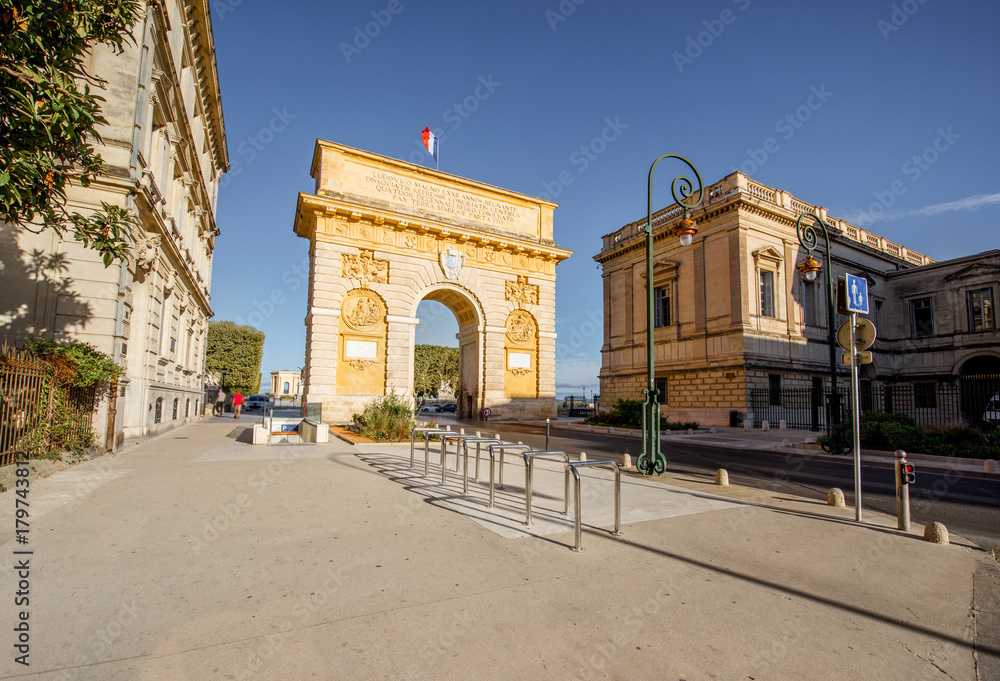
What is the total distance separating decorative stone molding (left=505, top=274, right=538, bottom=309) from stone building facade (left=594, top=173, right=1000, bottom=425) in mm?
9519

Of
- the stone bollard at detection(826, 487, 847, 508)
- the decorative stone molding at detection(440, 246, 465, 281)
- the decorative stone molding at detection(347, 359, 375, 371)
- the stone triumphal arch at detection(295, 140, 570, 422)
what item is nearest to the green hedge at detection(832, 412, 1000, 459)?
the stone bollard at detection(826, 487, 847, 508)

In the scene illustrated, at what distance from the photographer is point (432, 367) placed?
2689 inches

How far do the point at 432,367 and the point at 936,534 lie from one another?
6456 cm

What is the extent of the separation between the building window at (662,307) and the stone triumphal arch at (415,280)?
803cm

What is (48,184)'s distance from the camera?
673 centimetres

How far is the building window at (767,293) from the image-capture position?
92.0 feet

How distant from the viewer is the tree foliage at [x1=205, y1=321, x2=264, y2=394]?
154 ft

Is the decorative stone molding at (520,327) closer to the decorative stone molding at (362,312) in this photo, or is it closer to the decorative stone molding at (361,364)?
the decorative stone molding at (362,312)

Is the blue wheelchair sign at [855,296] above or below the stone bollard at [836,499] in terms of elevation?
above

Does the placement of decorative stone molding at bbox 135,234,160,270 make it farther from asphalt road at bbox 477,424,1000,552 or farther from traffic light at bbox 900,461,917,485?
traffic light at bbox 900,461,917,485

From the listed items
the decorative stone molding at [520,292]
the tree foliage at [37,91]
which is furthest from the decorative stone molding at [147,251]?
the decorative stone molding at [520,292]

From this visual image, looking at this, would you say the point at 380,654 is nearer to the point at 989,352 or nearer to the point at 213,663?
the point at 213,663

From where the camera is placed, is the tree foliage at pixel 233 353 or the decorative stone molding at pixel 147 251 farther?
the tree foliage at pixel 233 353

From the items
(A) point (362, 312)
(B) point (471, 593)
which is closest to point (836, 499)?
(B) point (471, 593)
